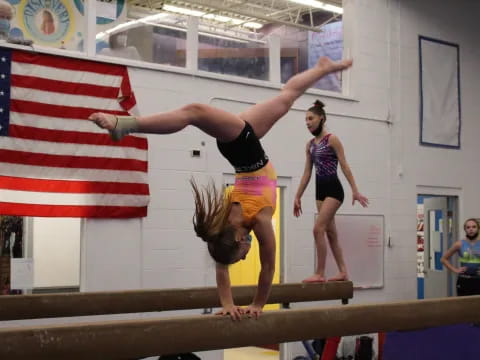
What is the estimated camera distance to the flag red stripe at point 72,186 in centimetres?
715

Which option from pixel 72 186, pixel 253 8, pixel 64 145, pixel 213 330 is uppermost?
pixel 253 8

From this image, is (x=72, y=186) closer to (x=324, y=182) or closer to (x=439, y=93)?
(x=324, y=182)

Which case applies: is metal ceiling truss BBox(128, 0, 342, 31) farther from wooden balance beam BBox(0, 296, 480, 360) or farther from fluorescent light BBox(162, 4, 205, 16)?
wooden balance beam BBox(0, 296, 480, 360)

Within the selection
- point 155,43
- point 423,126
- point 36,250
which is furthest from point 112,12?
point 423,126

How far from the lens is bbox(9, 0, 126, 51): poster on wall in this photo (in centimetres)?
745

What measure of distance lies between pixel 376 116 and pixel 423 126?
1044 mm

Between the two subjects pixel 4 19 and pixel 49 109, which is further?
pixel 49 109

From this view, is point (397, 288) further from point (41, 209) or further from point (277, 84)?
point (41, 209)

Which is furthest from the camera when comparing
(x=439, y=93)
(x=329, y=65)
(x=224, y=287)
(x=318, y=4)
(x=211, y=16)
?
(x=211, y=16)

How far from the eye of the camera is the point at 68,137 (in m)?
7.50

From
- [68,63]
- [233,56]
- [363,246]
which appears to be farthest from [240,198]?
[363,246]

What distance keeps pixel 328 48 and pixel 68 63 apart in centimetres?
536

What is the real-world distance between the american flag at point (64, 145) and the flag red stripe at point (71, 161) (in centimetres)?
1

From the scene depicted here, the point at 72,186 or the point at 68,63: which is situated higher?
the point at 68,63
